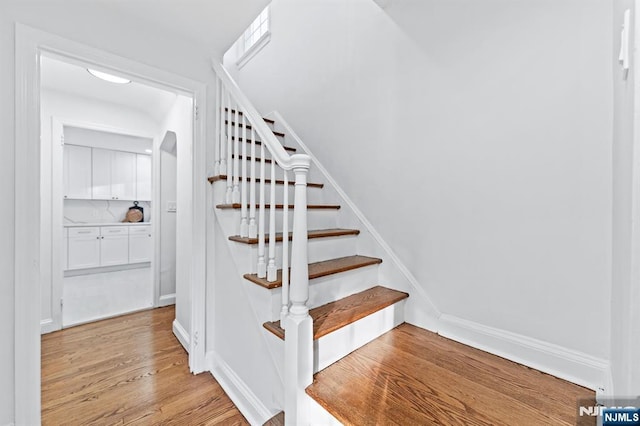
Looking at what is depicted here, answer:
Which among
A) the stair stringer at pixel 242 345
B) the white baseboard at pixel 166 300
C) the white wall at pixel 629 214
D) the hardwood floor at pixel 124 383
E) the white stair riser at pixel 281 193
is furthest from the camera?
the white baseboard at pixel 166 300

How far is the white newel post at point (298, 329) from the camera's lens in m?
1.08

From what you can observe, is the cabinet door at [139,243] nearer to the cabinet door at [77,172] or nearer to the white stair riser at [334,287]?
the cabinet door at [77,172]

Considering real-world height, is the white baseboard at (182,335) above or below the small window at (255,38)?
below

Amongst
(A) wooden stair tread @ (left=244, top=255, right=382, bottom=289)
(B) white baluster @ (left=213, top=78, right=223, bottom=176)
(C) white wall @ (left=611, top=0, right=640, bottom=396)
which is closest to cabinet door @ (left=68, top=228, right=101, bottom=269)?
(B) white baluster @ (left=213, top=78, right=223, bottom=176)

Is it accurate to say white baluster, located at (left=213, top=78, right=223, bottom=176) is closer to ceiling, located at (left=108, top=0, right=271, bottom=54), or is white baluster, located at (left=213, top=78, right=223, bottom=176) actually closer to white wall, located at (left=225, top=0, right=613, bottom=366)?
ceiling, located at (left=108, top=0, right=271, bottom=54)

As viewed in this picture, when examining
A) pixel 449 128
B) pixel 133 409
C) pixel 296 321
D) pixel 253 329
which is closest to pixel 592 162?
pixel 449 128

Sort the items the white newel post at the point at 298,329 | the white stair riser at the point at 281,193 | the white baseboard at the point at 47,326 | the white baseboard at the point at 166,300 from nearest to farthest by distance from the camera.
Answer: the white newel post at the point at 298,329 < the white stair riser at the point at 281,193 < the white baseboard at the point at 47,326 < the white baseboard at the point at 166,300

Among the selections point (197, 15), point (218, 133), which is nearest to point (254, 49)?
point (197, 15)

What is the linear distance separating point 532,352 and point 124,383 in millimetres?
2416

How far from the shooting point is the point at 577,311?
44.1 inches

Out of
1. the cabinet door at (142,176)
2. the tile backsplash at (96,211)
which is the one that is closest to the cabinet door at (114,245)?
the tile backsplash at (96,211)

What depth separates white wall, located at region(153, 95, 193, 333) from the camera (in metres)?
2.30

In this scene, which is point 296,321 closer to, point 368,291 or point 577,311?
point 368,291

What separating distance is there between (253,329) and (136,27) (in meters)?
1.94
